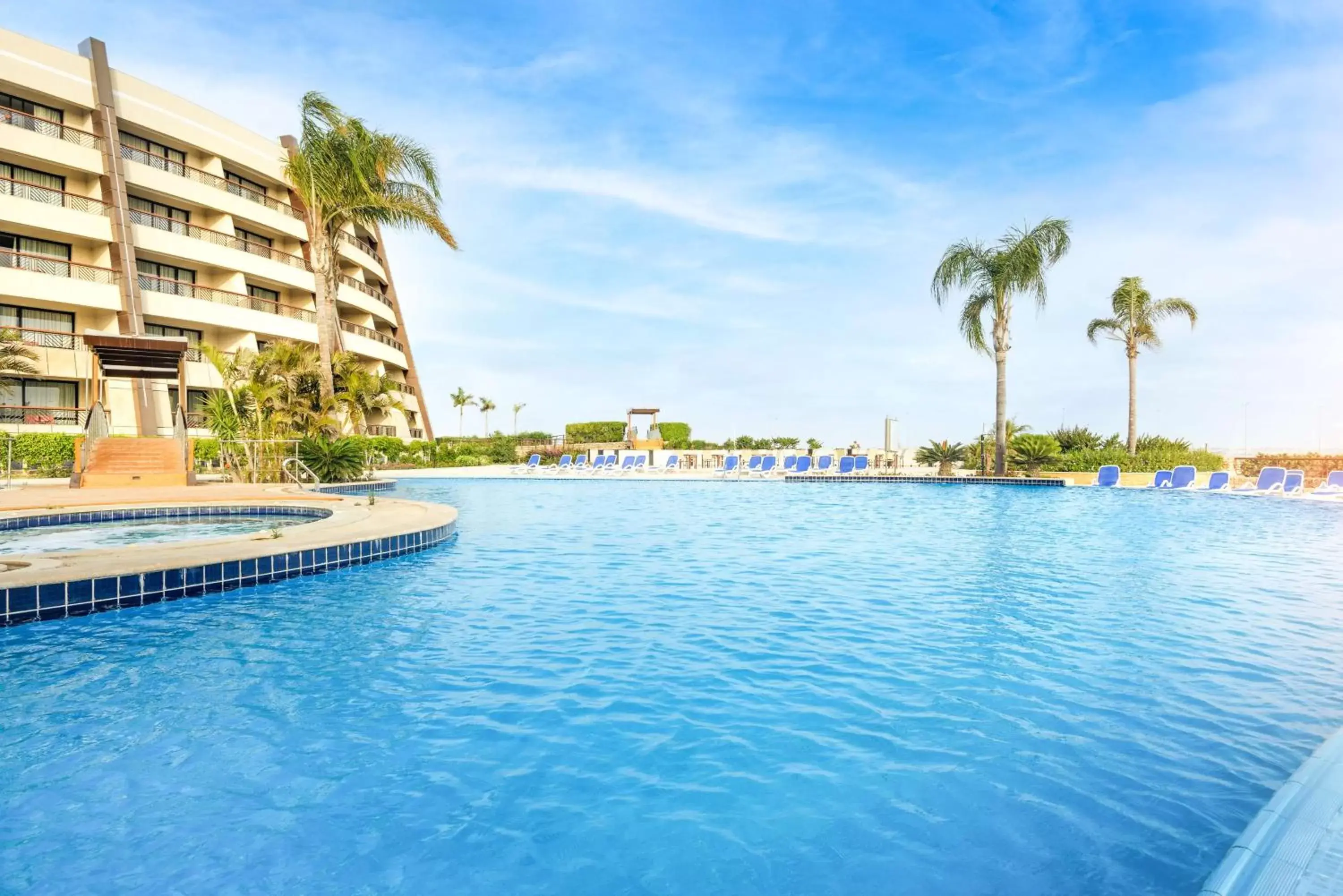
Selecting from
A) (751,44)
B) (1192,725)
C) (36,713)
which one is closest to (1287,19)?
(751,44)

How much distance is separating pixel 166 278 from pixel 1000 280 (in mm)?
30204

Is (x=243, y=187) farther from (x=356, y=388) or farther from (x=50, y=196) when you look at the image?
(x=356, y=388)

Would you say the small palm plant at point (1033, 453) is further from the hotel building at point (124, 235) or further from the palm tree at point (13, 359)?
the palm tree at point (13, 359)

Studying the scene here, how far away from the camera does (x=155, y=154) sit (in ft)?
88.8

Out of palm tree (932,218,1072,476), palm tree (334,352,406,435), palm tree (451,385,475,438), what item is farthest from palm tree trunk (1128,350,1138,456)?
palm tree (451,385,475,438)

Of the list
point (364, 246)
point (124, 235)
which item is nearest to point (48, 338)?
point (124, 235)

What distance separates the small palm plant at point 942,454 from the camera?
26.5 metres

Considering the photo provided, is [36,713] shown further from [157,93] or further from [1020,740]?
[157,93]

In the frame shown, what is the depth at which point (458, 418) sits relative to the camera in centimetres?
7525

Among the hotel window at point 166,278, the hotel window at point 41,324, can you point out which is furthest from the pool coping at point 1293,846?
the hotel window at point 166,278

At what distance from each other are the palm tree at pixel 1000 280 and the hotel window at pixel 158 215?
27806 millimetres

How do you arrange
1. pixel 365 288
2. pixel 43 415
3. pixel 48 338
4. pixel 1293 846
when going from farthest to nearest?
pixel 365 288 → pixel 48 338 → pixel 43 415 → pixel 1293 846

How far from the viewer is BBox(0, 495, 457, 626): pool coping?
5.35m

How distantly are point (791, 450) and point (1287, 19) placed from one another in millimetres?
22117
